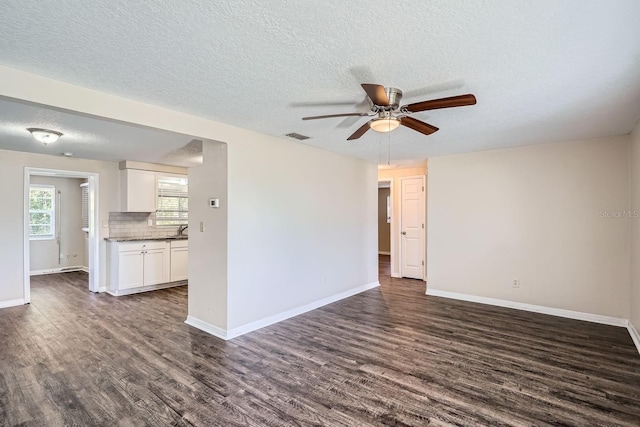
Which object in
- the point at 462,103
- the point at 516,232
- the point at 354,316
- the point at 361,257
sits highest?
the point at 462,103

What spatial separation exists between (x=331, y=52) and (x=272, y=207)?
237cm

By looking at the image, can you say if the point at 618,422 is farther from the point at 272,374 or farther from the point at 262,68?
the point at 262,68

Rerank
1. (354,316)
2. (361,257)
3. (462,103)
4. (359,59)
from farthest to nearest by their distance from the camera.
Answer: (361,257) < (354,316) < (462,103) < (359,59)

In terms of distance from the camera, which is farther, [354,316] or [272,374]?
[354,316]

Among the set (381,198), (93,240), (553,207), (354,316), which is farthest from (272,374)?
(381,198)

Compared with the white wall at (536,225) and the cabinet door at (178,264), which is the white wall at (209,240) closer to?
the cabinet door at (178,264)

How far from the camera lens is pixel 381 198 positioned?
11.1m

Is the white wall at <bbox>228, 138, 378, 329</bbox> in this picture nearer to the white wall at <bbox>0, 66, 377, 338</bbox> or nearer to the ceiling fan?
the white wall at <bbox>0, 66, 377, 338</bbox>

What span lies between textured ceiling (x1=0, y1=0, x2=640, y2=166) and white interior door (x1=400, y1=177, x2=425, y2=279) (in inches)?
139

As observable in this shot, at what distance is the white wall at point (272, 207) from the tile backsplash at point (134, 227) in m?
1.36

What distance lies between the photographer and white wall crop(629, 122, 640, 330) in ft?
11.0

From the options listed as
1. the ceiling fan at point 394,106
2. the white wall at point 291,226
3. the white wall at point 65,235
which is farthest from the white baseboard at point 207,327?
the white wall at point 65,235

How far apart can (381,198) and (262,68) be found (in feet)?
30.4

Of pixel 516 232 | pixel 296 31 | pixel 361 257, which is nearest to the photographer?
pixel 296 31
